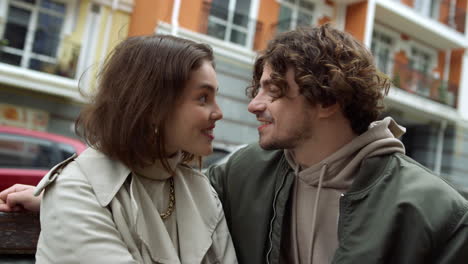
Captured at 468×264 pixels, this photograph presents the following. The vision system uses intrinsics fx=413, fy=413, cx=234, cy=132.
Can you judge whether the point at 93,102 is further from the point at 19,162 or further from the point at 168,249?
the point at 19,162

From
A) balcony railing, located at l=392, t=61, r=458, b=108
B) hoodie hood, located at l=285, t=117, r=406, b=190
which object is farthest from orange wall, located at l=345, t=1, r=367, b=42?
hoodie hood, located at l=285, t=117, r=406, b=190

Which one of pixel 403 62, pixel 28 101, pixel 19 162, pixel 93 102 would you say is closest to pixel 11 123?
pixel 28 101

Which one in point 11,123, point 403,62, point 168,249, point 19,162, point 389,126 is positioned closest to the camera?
point 168,249

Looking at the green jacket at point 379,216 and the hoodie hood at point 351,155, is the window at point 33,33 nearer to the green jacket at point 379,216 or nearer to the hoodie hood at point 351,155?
the green jacket at point 379,216

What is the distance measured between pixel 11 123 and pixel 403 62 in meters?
13.0

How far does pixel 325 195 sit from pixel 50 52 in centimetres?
1099

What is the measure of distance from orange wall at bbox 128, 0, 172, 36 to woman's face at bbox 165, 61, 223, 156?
30.2 ft

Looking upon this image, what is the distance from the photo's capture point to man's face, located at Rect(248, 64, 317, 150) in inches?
80.0

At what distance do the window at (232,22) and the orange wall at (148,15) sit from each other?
1.23m

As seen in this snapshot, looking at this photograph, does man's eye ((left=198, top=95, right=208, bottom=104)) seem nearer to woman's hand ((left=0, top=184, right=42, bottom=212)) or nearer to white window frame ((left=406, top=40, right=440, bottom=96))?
woman's hand ((left=0, top=184, right=42, bottom=212))

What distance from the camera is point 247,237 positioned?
78.4 inches

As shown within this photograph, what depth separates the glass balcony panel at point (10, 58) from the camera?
10.6 metres

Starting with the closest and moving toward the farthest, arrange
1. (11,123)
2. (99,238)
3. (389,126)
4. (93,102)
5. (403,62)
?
(99,238), (93,102), (389,126), (11,123), (403,62)

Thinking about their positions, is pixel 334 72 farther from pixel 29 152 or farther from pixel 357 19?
pixel 357 19
